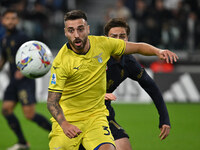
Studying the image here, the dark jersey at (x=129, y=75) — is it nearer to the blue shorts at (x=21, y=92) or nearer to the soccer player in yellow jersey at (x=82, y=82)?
the soccer player in yellow jersey at (x=82, y=82)

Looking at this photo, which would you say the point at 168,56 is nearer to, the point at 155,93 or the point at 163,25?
the point at 155,93

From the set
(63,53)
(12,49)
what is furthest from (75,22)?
(12,49)

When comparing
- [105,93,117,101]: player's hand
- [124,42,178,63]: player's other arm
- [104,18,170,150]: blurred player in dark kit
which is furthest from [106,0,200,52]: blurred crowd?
[124,42,178,63]: player's other arm

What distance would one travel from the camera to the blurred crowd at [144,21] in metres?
16.2

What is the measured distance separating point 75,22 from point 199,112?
9.40 m

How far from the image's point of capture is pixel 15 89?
855 centimetres

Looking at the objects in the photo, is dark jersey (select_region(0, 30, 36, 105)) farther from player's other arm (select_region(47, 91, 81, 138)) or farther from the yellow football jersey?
player's other arm (select_region(47, 91, 81, 138))

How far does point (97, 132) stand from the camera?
5.02m

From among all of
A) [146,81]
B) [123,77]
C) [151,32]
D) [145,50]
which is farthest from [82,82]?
[151,32]

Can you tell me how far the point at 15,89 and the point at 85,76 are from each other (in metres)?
3.81

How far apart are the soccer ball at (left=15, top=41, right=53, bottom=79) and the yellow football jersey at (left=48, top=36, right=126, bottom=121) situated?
1.11 meters

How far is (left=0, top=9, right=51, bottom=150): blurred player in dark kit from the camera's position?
8.48 m

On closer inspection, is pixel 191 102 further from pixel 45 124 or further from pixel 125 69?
pixel 125 69

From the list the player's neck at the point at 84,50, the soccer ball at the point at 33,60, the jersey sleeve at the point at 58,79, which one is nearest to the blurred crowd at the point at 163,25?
the soccer ball at the point at 33,60
